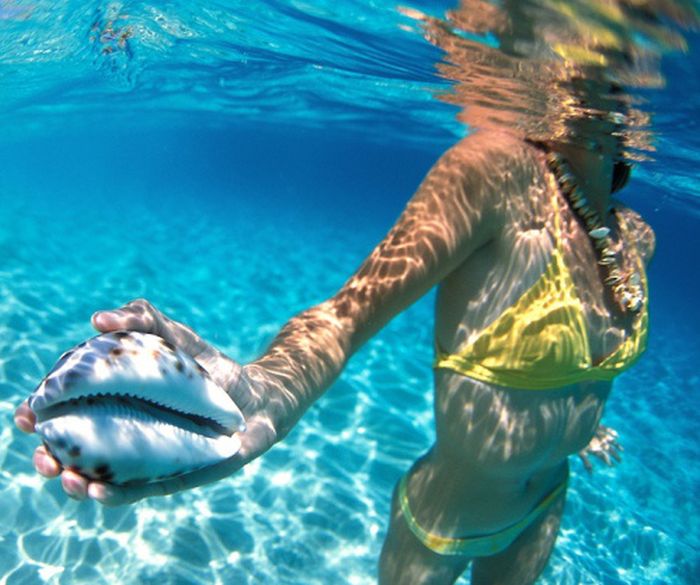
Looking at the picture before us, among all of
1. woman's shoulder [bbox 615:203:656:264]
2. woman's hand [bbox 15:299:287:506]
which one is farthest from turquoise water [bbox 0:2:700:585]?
woman's hand [bbox 15:299:287:506]

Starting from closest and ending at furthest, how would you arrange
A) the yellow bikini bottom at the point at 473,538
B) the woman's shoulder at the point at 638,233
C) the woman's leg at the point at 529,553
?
1. the yellow bikini bottom at the point at 473,538
2. the woman's leg at the point at 529,553
3. the woman's shoulder at the point at 638,233

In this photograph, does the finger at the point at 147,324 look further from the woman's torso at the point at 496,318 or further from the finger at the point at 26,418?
the woman's torso at the point at 496,318

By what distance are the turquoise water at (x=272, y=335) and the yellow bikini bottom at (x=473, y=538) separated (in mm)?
2835

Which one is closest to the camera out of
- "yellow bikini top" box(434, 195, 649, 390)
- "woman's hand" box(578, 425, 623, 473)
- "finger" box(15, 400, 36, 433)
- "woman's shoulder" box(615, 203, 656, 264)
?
"finger" box(15, 400, 36, 433)

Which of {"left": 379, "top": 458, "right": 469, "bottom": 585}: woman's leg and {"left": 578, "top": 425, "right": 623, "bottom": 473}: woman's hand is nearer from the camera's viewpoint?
{"left": 379, "top": 458, "right": 469, "bottom": 585}: woman's leg

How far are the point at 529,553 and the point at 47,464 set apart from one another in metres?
2.75

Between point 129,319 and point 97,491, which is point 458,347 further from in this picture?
point 97,491

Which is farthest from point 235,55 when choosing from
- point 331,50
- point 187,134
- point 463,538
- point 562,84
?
point 187,134

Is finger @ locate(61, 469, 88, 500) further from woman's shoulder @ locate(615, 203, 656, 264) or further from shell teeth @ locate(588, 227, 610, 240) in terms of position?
woman's shoulder @ locate(615, 203, 656, 264)

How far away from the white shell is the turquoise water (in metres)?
4.44

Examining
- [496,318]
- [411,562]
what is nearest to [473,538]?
[411,562]

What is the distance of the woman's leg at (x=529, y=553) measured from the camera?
306cm

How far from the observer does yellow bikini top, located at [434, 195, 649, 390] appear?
7.59 ft

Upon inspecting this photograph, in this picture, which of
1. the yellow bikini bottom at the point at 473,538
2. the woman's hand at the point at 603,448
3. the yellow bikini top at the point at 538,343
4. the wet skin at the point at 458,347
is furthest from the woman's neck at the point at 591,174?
the woman's hand at the point at 603,448
